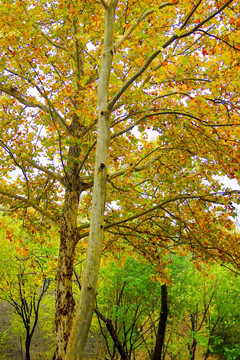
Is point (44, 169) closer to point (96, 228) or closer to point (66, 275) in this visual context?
point (66, 275)

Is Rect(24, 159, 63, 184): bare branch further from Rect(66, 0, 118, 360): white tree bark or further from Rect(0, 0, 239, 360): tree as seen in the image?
Rect(66, 0, 118, 360): white tree bark

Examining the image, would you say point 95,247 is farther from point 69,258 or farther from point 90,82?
point 90,82

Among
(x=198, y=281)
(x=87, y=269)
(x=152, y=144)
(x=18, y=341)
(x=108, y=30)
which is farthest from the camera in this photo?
(x=18, y=341)

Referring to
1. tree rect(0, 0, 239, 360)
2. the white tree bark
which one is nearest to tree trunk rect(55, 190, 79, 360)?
tree rect(0, 0, 239, 360)

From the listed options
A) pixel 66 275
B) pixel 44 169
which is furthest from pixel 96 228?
pixel 44 169

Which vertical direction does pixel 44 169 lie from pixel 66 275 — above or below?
above

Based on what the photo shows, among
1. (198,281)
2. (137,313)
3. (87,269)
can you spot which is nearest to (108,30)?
(87,269)

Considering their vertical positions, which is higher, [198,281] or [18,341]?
[198,281]

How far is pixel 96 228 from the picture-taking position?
3197 millimetres

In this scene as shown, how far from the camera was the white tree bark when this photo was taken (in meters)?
2.79

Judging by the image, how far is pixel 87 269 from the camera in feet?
9.93

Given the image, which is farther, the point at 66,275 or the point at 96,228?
the point at 66,275

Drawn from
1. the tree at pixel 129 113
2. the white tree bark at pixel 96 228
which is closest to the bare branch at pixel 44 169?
the tree at pixel 129 113

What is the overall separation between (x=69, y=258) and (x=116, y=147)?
364 centimetres
